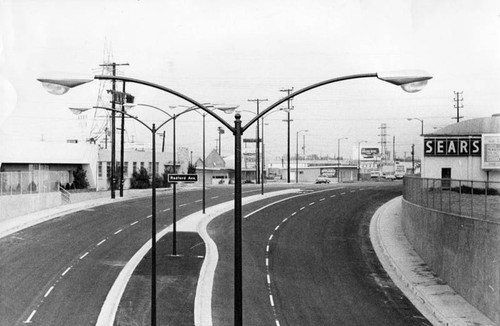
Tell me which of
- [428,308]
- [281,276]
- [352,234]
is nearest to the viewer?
[428,308]

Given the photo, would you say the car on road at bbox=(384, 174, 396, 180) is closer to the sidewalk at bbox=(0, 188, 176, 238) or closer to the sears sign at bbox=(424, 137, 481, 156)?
the sidewalk at bbox=(0, 188, 176, 238)

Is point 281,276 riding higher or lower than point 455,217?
lower

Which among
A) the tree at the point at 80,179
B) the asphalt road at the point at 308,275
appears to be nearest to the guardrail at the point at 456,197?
the asphalt road at the point at 308,275

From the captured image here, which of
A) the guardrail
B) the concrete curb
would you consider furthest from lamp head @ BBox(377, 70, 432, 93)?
the guardrail

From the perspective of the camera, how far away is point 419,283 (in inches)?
1015

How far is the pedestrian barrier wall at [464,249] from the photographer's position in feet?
66.4

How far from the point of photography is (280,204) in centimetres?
5534

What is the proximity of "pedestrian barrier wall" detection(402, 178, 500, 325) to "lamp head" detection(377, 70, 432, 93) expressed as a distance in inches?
437

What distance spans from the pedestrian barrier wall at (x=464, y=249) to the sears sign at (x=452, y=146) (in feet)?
42.9

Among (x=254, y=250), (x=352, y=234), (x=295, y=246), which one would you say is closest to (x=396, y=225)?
(x=352, y=234)

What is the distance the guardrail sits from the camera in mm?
23344

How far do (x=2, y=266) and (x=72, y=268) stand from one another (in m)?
3.55

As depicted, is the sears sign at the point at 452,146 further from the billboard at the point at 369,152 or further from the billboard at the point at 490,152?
the billboard at the point at 369,152

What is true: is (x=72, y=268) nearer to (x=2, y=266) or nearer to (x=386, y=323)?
(x=2, y=266)
